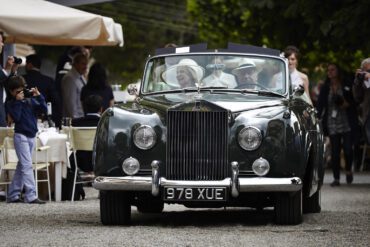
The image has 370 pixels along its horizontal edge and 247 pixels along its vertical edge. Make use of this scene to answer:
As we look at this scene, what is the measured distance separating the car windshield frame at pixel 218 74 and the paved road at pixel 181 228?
4.43 ft

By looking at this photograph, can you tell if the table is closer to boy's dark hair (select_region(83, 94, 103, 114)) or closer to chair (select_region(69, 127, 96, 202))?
chair (select_region(69, 127, 96, 202))

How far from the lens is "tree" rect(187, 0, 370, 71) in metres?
19.7

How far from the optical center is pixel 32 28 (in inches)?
646

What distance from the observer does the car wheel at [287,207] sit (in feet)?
39.2

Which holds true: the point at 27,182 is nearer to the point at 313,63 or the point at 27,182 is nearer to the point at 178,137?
the point at 178,137

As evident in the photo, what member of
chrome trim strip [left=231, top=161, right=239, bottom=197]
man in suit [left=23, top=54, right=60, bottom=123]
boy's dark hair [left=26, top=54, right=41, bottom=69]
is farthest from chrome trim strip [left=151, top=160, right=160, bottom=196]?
boy's dark hair [left=26, top=54, right=41, bottom=69]

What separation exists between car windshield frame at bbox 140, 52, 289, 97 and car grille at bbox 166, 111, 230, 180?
4.03ft

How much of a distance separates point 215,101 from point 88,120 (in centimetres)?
549

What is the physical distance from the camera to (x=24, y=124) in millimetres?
15062

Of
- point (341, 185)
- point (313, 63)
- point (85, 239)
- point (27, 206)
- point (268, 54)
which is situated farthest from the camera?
point (313, 63)

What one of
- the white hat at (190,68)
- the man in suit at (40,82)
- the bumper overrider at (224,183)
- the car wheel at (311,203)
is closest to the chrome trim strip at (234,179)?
the bumper overrider at (224,183)

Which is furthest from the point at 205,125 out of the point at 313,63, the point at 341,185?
the point at 313,63

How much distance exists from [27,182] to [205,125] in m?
4.20

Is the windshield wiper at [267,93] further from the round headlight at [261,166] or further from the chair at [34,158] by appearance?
the chair at [34,158]
